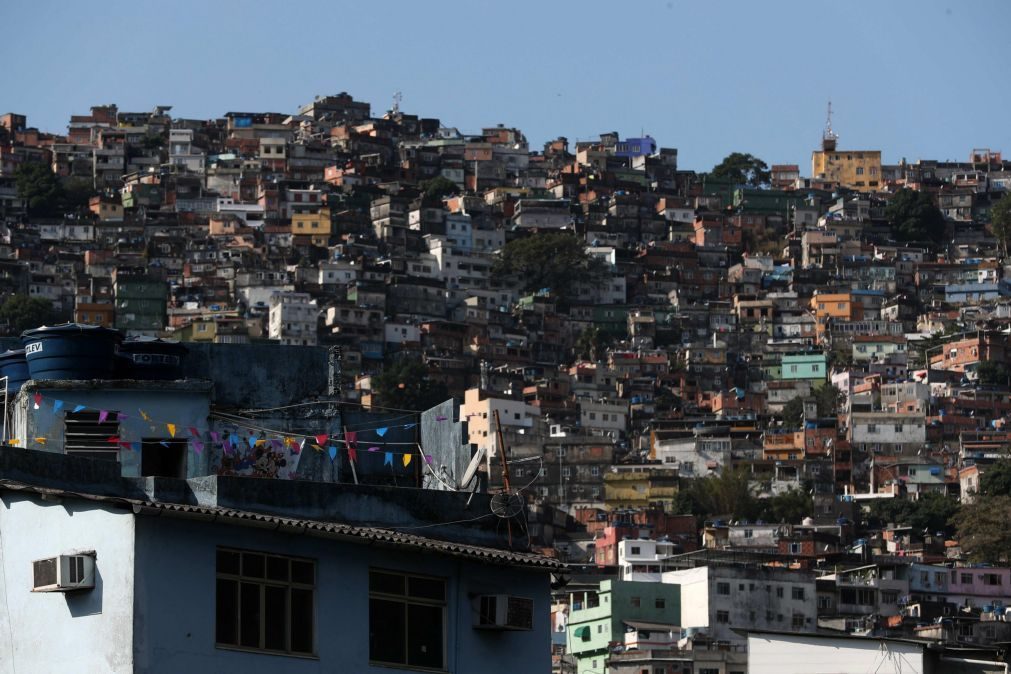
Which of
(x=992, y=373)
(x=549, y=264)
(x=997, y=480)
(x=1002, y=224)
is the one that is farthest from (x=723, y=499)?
(x=1002, y=224)

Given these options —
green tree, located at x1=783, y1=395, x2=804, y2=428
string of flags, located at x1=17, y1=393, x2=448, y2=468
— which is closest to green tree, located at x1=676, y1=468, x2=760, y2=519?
green tree, located at x1=783, y1=395, x2=804, y2=428

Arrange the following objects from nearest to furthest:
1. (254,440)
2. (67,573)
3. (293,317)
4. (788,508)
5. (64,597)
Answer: (67,573) → (64,597) → (254,440) → (788,508) → (293,317)

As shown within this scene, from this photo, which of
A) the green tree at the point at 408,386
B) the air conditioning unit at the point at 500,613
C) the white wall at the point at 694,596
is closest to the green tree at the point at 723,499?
the green tree at the point at 408,386

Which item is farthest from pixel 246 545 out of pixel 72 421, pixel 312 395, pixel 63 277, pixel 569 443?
pixel 63 277

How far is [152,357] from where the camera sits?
56.4ft

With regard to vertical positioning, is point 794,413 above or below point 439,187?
below

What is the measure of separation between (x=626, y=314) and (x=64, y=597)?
111351 millimetres

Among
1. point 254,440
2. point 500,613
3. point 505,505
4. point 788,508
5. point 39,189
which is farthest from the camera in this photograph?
point 39,189

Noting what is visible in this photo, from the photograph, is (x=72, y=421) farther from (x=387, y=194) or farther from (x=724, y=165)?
(x=724, y=165)

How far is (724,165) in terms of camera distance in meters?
154

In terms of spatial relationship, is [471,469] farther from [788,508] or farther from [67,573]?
[788,508]

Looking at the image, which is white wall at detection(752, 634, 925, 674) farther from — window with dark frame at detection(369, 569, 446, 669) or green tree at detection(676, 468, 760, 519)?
green tree at detection(676, 468, 760, 519)

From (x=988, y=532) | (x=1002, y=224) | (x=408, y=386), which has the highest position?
(x=1002, y=224)

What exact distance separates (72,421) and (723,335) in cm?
10466
